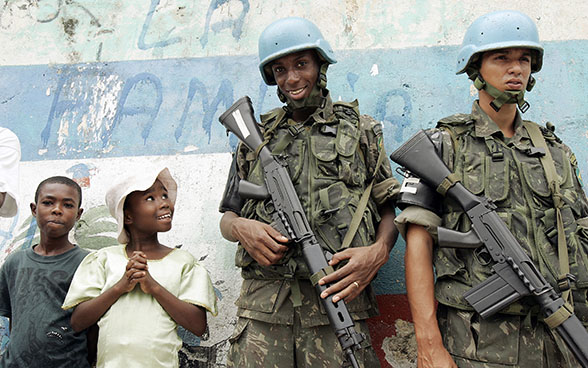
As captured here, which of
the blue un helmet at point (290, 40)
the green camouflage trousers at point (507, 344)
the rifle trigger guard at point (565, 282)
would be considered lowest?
the green camouflage trousers at point (507, 344)

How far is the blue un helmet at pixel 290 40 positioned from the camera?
9.71 ft

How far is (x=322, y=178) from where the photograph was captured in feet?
9.32

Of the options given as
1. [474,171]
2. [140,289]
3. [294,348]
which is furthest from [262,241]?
[474,171]

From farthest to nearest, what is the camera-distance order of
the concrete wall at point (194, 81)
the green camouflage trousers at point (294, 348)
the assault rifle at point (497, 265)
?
the concrete wall at point (194, 81), the green camouflage trousers at point (294, 348), the assault rifle at point (497, 265)

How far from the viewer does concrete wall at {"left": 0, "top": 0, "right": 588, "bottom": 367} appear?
3734 mm

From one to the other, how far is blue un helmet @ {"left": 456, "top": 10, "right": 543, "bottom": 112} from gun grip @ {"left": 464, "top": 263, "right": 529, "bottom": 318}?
786 mm

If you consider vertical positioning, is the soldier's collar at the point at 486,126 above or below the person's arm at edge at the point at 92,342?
above

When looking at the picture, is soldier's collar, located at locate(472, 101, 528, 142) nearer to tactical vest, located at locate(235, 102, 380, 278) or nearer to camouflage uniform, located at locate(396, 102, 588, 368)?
camouflage uniform, located at locate(396, 102, 588, 368)

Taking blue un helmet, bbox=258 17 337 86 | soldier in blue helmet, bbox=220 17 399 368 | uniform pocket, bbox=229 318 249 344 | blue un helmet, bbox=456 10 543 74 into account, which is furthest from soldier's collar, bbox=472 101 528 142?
uniform pocket, bbox=229 318 249 344

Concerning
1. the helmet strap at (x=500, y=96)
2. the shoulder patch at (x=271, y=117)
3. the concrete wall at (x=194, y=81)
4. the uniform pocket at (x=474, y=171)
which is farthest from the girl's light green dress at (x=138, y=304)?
the helmet strap at (x=500, y=96)

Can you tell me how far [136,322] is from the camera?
9.35 ft

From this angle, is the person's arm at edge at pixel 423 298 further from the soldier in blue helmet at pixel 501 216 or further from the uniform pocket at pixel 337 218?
the uniform pocket at pixel 337 218

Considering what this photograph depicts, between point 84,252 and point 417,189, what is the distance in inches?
74.4

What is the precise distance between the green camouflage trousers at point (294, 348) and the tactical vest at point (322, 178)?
0.85 ft
